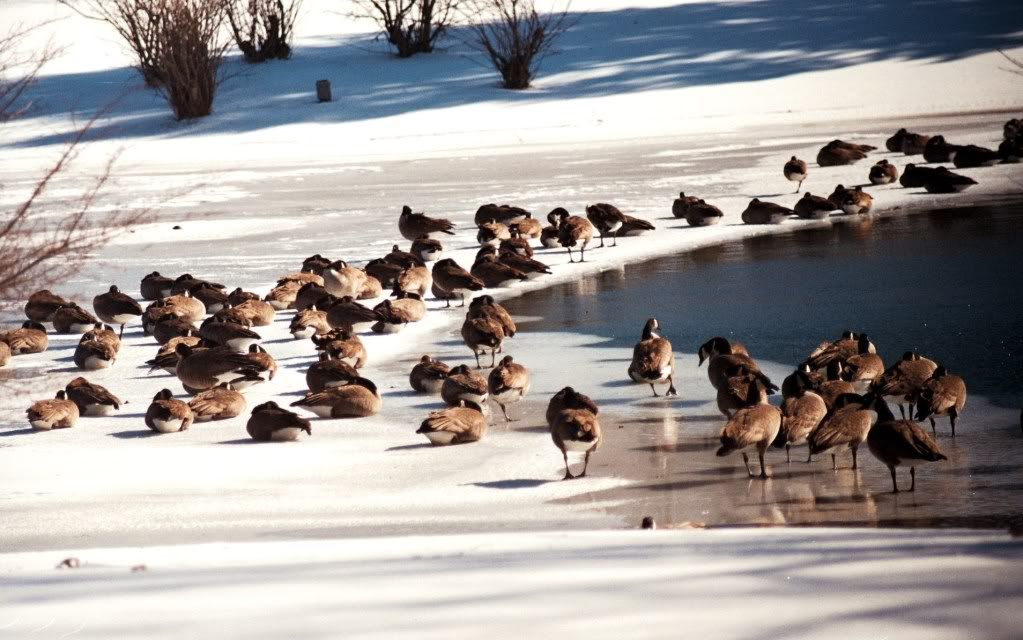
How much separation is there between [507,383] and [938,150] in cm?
1554

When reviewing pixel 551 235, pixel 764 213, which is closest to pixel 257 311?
pixel 551 235

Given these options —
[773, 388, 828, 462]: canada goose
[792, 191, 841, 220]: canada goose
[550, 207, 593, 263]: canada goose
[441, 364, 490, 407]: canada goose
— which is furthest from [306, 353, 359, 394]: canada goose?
[792, 191, 841, 220]: canada goose

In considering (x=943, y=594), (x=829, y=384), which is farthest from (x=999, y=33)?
(x=943, y=594)

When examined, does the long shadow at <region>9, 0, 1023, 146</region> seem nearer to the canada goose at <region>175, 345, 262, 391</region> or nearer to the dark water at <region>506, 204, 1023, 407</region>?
the dark water at <region>506, 204, 1023, 407</region>

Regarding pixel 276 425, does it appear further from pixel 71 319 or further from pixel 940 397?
pixel 71 319

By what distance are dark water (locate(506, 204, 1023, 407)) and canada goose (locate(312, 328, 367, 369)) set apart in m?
2.25

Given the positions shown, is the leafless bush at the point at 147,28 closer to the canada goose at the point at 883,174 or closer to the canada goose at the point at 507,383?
the canada goose at the point at 883,174

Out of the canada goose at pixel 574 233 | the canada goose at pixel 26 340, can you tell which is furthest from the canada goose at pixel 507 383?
the canada goose at pixel 574 233

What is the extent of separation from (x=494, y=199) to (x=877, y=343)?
11.6m

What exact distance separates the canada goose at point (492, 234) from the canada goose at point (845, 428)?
380 inches

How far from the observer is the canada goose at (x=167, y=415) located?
8906 mm

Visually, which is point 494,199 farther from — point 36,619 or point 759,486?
point 36,619

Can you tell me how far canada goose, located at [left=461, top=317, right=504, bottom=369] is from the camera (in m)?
10.6

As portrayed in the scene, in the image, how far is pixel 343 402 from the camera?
30.3 ft
